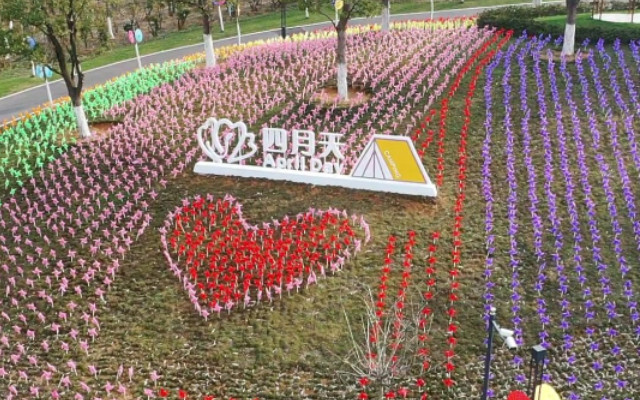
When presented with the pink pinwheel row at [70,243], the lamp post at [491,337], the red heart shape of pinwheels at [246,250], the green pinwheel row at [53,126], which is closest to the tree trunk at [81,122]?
the green pinwheel row at [53,126]

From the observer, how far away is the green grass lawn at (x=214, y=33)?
2702 cm

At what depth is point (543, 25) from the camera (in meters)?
22.0

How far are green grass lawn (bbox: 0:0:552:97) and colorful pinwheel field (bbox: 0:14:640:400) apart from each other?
906cm

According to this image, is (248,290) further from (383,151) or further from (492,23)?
(492,23)

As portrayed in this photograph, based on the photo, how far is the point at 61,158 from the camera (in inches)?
626

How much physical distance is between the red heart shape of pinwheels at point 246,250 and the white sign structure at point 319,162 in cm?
125

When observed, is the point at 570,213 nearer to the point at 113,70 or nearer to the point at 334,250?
the point at 334,250

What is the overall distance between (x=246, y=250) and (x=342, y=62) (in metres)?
7.55

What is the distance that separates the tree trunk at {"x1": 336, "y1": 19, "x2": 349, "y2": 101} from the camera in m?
17.7

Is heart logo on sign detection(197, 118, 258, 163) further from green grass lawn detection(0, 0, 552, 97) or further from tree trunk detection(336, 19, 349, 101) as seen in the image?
green grass lawn detection(0, 0, 552, 97)

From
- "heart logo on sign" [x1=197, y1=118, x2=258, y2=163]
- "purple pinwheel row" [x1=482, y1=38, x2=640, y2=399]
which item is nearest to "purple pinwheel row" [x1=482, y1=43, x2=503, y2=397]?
"purple pinwheel row" [x1=482, y1=38, x2=640, y2=399]

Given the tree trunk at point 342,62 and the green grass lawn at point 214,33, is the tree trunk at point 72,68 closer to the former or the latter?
the tree trunk at point 342,62

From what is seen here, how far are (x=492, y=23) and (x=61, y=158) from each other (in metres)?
14.7

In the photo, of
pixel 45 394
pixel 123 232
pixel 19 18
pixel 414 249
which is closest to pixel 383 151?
pixel 414 249
